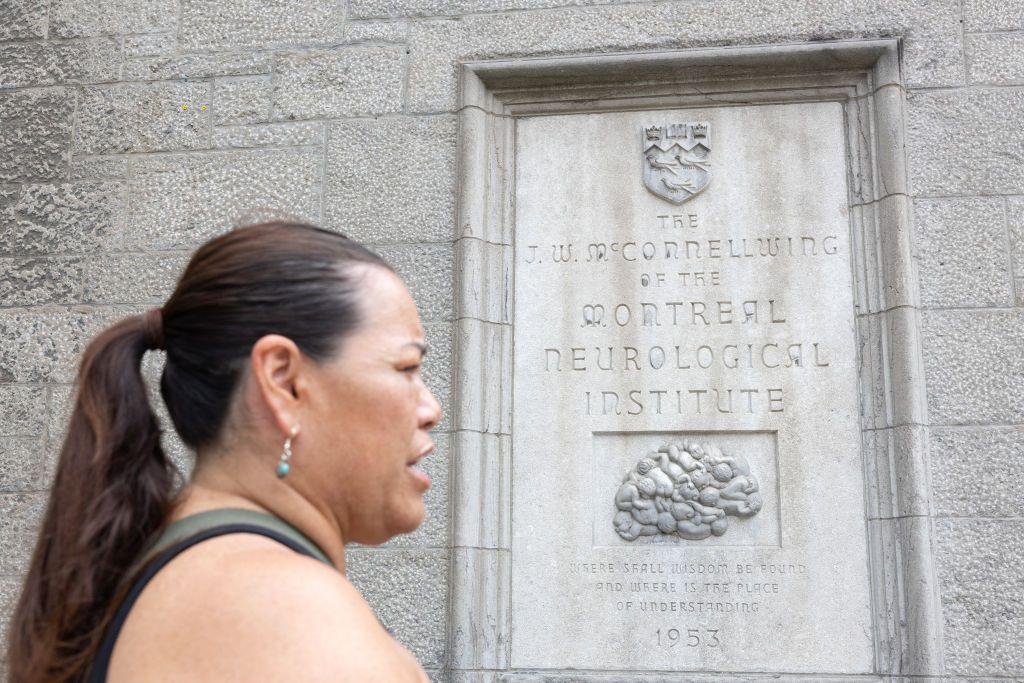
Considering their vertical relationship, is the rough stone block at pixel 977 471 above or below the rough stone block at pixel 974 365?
below

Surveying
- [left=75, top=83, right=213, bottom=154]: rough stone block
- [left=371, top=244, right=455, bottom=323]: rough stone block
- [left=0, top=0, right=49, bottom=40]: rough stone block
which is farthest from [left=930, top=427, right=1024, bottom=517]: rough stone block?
[left=0, top=0, right=49, bottom=40]: rough stone block

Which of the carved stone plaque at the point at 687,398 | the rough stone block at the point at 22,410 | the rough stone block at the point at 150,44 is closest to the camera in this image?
the carved stone plaque at the point at 687,398

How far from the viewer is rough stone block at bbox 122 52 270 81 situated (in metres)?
4.55

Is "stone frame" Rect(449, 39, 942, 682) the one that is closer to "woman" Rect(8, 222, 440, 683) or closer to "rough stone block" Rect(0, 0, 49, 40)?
"rough stone block" Rect(0, 0, 49, 40)

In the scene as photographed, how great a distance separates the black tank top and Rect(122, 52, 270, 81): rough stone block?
143 inches

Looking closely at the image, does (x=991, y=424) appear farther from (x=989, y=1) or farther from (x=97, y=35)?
(x=97, y=35)

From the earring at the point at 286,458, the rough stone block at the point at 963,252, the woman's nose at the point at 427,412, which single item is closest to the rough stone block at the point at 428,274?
the rough stone block at the point at 963,252

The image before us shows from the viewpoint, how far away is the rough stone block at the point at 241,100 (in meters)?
4.50

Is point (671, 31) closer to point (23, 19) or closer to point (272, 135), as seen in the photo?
point (272, 135)

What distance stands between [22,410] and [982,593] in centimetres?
382

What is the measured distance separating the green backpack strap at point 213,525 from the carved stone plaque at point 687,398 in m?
2.81

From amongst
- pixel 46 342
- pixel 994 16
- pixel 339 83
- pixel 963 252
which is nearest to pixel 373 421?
pixel 963 252

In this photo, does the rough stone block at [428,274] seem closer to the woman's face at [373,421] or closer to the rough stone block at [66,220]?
the rough stone block at [66,220]

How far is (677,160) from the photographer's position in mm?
4309
